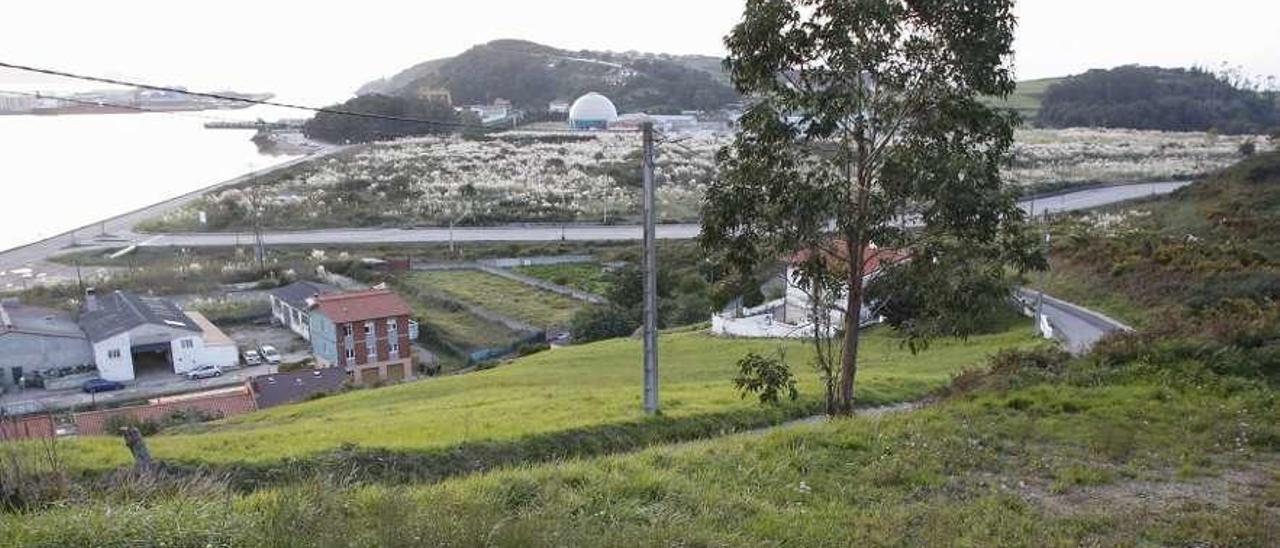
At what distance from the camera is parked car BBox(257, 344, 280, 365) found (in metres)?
31.6

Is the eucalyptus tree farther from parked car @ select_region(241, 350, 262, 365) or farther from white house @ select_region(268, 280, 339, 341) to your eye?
white house @ select_region(268, 280, 339, 341)

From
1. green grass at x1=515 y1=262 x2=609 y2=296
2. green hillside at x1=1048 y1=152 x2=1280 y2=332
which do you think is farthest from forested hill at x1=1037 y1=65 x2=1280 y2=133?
green grass at x1=515 y1=262 x2=609 y2=296

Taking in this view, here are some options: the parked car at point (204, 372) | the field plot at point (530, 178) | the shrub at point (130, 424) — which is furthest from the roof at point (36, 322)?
the field plot at point (530, 178)

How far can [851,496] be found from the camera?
6.99m

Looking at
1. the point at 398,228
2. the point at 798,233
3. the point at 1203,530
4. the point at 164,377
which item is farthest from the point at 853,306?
the point at 398,228

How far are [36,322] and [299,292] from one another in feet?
31.1

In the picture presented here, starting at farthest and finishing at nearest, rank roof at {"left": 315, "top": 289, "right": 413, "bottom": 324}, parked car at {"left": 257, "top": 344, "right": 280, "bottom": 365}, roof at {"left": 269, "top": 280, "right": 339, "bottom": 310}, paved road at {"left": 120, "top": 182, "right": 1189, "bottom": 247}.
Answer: paved road at {"left": 120, "top": 182, "right": 1189, "bottom": 247}, roof at {"left": 269, "top": 280, "right": 339, "bottom": 310}, parked car at {"left": 257, "top": 344, "right": 280, "bottom": 365}, roof at {"left": 315, "top": 289, "right": 413, "bottom": 324}

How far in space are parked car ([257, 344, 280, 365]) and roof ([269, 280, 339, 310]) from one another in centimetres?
274

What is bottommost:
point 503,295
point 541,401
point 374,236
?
point 503,295

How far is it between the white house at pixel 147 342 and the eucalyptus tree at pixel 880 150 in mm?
26424

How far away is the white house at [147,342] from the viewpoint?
29625mm

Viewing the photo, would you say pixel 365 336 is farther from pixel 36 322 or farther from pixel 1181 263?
pixel 1181 263

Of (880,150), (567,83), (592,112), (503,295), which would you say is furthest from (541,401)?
(567,83)

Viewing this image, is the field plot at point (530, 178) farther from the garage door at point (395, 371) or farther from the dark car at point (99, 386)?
the dark car at point (99, 386)
